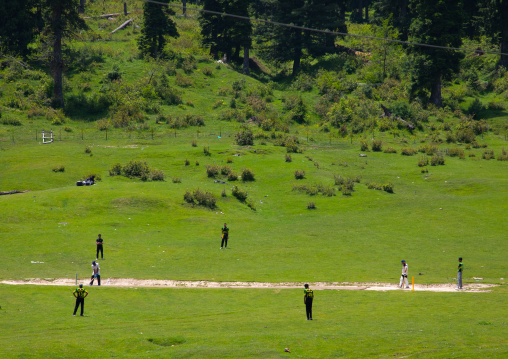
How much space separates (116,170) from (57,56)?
107 ft

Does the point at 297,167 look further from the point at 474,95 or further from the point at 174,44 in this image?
the point at 174,44

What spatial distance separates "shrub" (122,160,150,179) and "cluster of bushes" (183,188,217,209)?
393 inches

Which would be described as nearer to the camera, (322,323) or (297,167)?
(322,323)

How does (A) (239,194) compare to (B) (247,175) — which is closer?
(A) (239,194)

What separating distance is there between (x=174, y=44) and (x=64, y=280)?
95.1 metres

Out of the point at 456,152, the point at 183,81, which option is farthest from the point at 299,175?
the point at 183,81

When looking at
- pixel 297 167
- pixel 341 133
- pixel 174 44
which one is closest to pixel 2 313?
pixel 297 167

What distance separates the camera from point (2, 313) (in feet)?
87.4

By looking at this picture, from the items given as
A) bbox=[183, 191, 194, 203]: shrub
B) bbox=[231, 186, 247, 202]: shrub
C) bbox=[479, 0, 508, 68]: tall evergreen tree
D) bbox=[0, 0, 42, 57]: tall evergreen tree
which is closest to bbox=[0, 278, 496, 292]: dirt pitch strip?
bbox=[183, 191, 194, 203]: shrub

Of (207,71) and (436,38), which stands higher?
(436,38)

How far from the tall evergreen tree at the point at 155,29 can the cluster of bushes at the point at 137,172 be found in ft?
157

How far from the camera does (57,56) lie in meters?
86.2

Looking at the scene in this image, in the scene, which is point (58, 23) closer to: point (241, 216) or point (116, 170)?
point (116, 170)

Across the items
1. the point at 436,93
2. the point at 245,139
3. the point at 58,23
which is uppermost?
the point at 58,23
